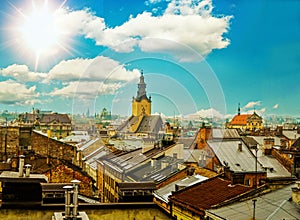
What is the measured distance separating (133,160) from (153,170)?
5.59 feet

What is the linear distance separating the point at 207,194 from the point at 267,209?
180 centimetres

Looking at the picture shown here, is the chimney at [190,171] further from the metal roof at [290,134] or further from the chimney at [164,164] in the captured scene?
the metal roof at [290,134]

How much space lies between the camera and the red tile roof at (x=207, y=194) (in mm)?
5994

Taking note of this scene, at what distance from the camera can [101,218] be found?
306 centimetres

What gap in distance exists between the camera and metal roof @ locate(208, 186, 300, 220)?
4.54 metres

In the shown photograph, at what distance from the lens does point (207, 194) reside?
6.53 m

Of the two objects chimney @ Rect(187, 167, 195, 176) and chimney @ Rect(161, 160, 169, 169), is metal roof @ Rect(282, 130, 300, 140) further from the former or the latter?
chimney @ Rect(187, 167, 195, 176)

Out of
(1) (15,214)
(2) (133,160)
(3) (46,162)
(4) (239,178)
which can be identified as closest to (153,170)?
(2) (133,160)

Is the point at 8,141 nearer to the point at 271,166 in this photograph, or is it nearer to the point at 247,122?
the point at 271,166

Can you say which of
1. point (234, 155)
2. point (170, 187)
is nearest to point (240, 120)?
point (234, 155)

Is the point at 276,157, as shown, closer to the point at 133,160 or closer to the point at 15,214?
the point at 133,160

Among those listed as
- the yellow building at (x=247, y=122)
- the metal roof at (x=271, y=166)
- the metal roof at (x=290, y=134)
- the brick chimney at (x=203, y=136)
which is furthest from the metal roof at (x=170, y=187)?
the yellow building at (x=247, y=122)

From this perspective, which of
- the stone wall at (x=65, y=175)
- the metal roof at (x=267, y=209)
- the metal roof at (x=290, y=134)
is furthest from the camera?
the metal roof at (x=290, y=134)

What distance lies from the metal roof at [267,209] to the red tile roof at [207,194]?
480 millimetres
